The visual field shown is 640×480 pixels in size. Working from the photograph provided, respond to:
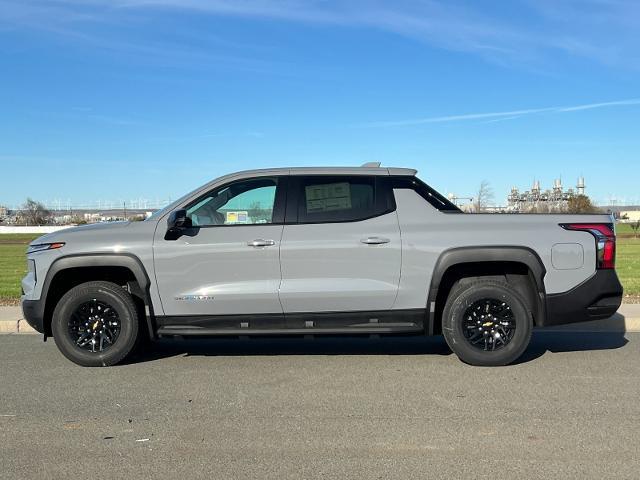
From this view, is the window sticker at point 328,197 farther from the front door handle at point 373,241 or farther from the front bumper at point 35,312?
the front bumper at point 35,312

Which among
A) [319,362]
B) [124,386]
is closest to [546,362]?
[319,362]

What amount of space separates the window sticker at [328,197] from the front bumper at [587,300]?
225 centimetres

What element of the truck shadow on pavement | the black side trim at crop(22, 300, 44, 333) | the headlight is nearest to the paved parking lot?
the truck shadow on pavement

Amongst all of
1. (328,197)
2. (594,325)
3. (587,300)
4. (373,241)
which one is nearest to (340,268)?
(373,241)

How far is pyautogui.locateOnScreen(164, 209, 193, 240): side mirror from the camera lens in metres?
5.86

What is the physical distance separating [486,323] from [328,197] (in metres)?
2.04

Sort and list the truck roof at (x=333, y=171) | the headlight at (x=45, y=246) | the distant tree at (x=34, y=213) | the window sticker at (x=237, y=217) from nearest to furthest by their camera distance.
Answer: the headlight at (x=45, y=246)
the window sticker at (x=237, y=217)
the truck roof at (x=333, y=171)
the distant tree at (x=34, y=213)

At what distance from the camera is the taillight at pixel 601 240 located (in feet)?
19.6

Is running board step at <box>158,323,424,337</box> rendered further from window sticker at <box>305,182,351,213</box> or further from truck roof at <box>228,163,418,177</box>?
truck roof at <box>228,163,418,177</box>

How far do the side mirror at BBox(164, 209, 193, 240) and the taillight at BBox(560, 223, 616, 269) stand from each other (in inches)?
147

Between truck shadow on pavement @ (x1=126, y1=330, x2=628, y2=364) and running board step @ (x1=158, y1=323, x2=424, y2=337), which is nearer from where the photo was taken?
running board step @ (x1=158, y1=323, x2=424, y2=337)

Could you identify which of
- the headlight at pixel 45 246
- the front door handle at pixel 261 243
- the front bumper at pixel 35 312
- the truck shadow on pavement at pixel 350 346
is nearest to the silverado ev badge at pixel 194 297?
the front door handle at pixel 261 243

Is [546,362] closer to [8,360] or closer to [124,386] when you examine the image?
[124,386]

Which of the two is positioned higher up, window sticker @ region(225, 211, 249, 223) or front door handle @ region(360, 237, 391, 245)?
window sticker @ region(225, 211, 249, 223)
